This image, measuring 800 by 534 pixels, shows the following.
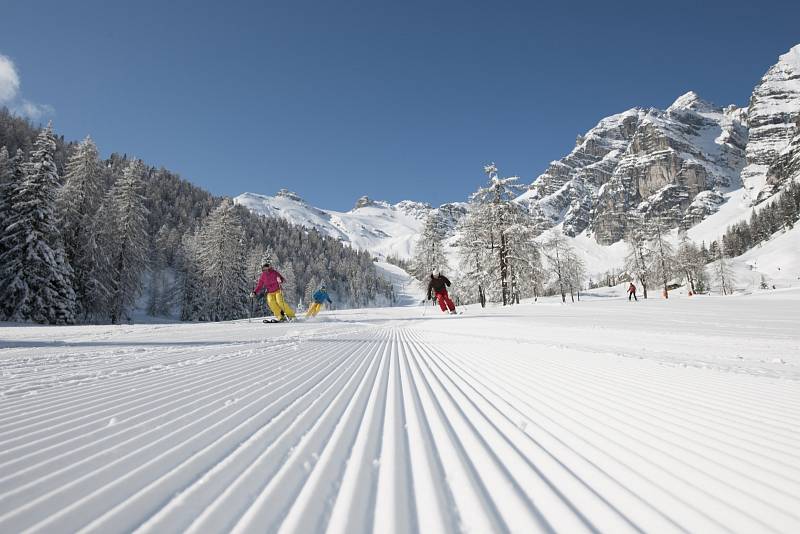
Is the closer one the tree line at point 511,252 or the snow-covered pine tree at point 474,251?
the tree line at point 511,252

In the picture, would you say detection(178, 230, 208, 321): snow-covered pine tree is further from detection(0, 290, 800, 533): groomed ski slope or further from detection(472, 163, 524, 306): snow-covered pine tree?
detection(0, 290, 800, 533): groomed ski slope

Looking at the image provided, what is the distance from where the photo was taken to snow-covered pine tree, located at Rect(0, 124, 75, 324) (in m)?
19.3

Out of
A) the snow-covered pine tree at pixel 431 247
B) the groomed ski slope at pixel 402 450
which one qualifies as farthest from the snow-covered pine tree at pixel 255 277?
the groomed ski slope at pixel 402 450

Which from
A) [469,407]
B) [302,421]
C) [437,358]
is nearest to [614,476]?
[469,407]

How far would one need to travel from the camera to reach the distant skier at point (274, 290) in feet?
52.2

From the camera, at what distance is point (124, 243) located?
91.0ft

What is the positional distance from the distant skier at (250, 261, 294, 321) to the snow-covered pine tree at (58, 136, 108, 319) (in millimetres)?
16243

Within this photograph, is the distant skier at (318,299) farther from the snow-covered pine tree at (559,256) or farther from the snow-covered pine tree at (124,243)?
the snow-covered pine tree at (559,256)

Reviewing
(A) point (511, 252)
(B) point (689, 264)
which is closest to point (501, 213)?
(A) point (511, 252)

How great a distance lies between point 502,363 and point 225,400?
358 centimetres

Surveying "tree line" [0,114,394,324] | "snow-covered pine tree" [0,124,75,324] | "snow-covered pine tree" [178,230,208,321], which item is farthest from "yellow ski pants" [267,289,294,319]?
"snow-covered pine tree" [178,230,208,321]

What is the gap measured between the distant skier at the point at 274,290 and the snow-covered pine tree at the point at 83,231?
53.3 feet

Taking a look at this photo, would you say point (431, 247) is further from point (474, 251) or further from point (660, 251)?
point (660, 251)

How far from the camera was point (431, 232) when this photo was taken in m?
38.2
